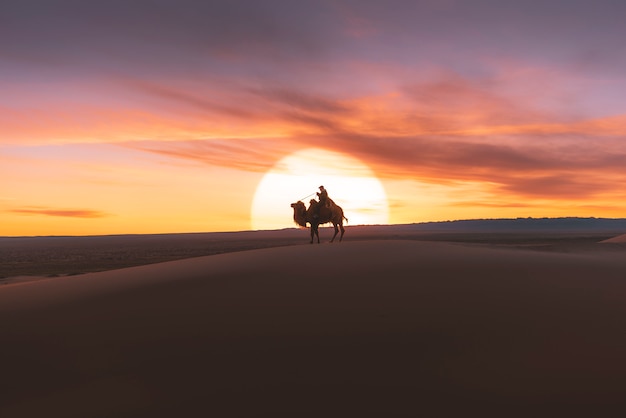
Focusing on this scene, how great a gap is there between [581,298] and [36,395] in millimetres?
7258

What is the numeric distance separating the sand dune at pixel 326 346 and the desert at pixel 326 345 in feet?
0.07

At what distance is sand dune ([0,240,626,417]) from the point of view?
398 centimetres

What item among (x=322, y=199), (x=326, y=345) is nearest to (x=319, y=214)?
(x=322, y=199)

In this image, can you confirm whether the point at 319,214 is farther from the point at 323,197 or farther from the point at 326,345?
the point at 326,345

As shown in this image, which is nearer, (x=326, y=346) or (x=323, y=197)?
(x=326, y=346)

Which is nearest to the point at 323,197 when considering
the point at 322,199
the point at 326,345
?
the point at 322,199

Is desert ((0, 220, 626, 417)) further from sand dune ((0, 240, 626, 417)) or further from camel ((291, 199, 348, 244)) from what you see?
camel ((291, 199, 348, 244))

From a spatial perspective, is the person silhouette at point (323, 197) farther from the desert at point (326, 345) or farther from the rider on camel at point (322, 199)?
the desert at point (326, 345)

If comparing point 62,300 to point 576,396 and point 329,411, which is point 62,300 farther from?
point 576,396

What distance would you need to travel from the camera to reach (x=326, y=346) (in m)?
5.12

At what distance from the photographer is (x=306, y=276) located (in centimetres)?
877

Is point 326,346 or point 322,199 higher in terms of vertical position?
point 322,199

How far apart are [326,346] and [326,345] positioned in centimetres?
3

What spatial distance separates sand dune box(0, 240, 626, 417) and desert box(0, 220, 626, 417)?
0.07ft
